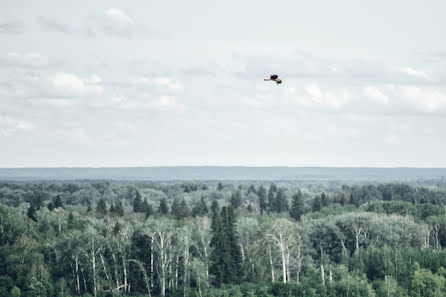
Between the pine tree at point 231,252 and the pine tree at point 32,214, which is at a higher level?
the pine tree at point 32,214

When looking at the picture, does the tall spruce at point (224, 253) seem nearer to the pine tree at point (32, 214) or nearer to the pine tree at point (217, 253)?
the pine tree at point (217, 253)

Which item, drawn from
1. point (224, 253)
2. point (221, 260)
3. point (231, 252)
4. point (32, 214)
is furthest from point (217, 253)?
point (32, 214)

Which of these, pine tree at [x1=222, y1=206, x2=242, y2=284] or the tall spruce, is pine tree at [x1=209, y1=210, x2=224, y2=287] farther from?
pine tree at [x1=222, y1=206, x2=242, y2=284]

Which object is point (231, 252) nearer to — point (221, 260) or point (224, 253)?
point (224, 253)

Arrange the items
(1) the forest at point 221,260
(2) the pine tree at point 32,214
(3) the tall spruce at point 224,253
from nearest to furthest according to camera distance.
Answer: (1) the forest at point 221,260 → (3) the tall spruce at point 224,253 → (2) the pine tree at point 32,214

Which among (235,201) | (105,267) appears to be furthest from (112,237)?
(235,201)

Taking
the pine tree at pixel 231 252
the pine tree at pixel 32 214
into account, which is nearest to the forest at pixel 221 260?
the pine tree at pixel 231 252

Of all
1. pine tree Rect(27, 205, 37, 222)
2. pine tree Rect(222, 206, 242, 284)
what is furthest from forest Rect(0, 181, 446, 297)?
pine tree Rect(27, 205, 37, 222)

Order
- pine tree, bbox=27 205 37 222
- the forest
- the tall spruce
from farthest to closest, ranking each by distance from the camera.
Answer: pine tree, bbox=27 205 37 222 → the tall spruce → the forest

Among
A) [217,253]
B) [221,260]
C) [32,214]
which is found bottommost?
[221,260]

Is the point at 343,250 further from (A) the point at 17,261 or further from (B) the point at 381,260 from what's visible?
(A) the point at 17,261

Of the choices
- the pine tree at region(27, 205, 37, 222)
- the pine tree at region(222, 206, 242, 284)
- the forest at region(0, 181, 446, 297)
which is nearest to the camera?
the forest at region(0, 181, 446, 297)

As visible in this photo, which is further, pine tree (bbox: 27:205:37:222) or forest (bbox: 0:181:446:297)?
pine tree (bbox: 27:205:37:222)

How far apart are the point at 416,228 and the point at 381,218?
6320mm
